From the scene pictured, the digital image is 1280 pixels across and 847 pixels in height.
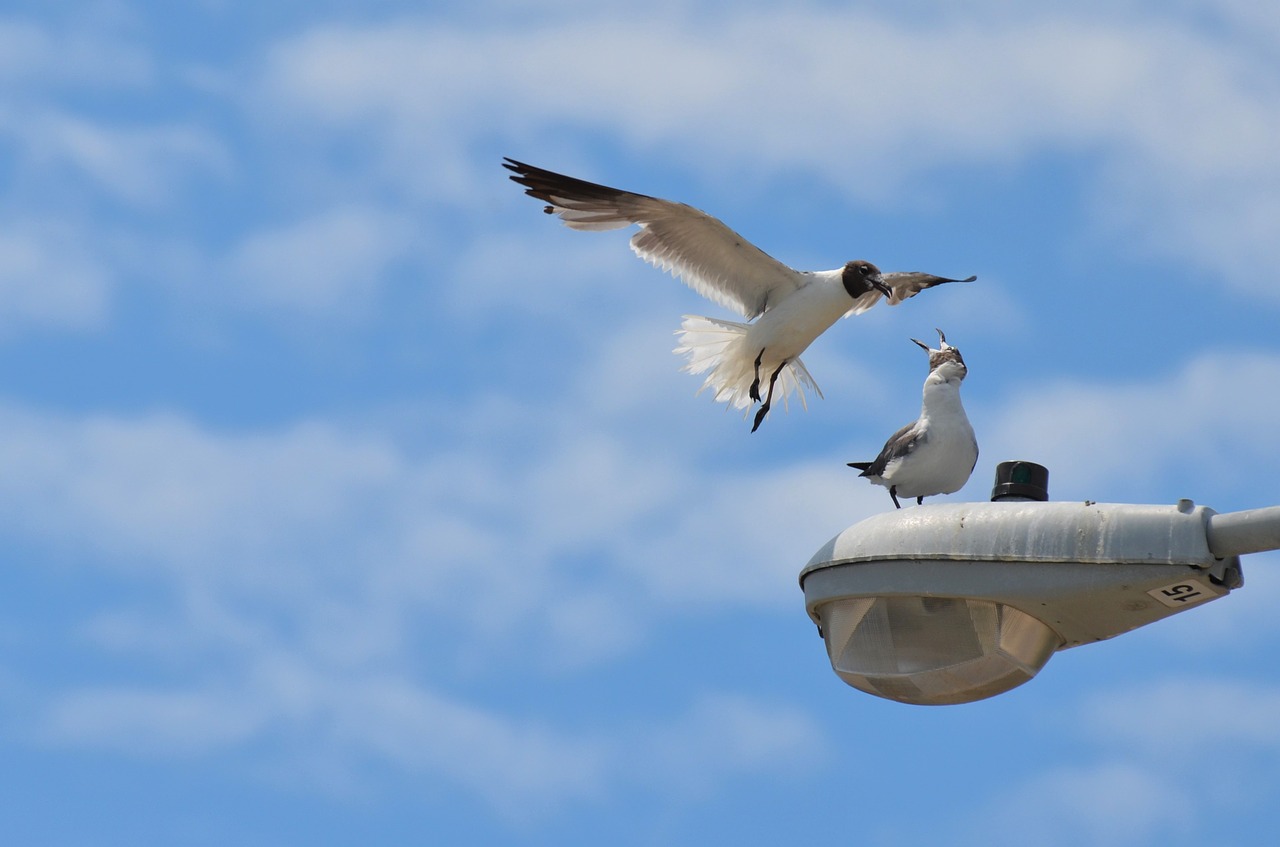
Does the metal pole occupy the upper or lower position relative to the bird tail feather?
lower

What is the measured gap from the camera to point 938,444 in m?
7.34

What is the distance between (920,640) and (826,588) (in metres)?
0.25

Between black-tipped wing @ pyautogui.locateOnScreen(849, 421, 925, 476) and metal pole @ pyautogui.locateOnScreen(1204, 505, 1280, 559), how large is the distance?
3.82m

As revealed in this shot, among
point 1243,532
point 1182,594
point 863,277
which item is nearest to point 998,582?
point 1182,594

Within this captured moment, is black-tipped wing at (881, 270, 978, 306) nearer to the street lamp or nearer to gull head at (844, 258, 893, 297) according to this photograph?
gull head at (844, 258, 893, 297)

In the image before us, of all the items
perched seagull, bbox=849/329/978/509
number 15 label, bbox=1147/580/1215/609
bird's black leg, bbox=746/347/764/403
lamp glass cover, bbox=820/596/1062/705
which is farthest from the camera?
bird's black leg, bbox=746/347/764/403

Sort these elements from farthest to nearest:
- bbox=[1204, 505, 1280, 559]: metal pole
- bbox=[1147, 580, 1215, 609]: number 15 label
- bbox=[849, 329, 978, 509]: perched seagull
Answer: bbox=[849, 329, 978, 509]: perched seagull, bbox=[1147, 580, 1215, 609]: number 15 label, bbox=[1204, 505, 1280, 559]: metal pole

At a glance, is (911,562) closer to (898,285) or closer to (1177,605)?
(1177,605)

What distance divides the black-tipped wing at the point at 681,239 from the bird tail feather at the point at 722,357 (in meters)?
0.22

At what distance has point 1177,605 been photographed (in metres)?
3.80

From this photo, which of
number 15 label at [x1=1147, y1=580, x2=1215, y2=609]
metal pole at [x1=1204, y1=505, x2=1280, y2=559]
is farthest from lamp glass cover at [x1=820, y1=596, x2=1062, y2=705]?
metal pole at [x1=1204, y1=505, x2=1280, y2=559]

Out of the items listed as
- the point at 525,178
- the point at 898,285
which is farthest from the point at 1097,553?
the point at 898,285

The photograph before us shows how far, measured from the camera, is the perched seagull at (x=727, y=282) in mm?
10812

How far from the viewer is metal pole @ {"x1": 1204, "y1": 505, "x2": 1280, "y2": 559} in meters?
3.35
